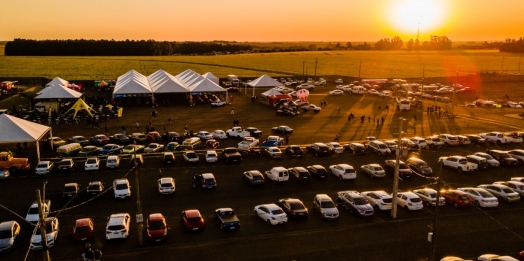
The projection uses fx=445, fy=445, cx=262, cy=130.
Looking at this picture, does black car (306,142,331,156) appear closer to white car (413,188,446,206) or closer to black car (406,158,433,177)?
black car (406,158,433,177)

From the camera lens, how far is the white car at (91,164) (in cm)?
3444

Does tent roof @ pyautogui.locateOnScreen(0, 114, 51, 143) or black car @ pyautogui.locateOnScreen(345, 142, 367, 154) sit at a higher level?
tent roof @ pyautogui.locateOnScreen(0, 114, 51, 143)

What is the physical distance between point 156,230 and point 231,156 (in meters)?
14.7

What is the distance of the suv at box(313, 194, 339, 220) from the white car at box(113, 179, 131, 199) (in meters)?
12.1

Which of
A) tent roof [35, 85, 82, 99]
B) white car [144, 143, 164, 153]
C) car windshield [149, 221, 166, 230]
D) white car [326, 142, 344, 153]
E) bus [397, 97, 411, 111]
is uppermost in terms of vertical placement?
tent roof [35, 85, 82, 99]

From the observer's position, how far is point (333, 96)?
80.6 meters

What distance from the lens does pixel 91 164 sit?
113ft

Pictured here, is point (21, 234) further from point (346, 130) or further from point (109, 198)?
point (346, 130)

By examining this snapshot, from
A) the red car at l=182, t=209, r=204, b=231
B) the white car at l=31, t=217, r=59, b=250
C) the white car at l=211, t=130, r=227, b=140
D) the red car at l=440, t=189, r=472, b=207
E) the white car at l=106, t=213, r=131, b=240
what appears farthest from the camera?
the white car at l=211, t=130, r=227, b=140

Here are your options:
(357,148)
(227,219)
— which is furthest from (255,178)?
(357,148)

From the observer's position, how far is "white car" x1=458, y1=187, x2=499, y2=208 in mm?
27938

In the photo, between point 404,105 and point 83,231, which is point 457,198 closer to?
point 83,231

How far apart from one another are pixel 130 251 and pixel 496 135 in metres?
38.1

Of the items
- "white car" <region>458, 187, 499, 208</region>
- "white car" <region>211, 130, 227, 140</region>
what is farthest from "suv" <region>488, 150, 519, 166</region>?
"white car" <region>211, 130, 227, 140</region>
